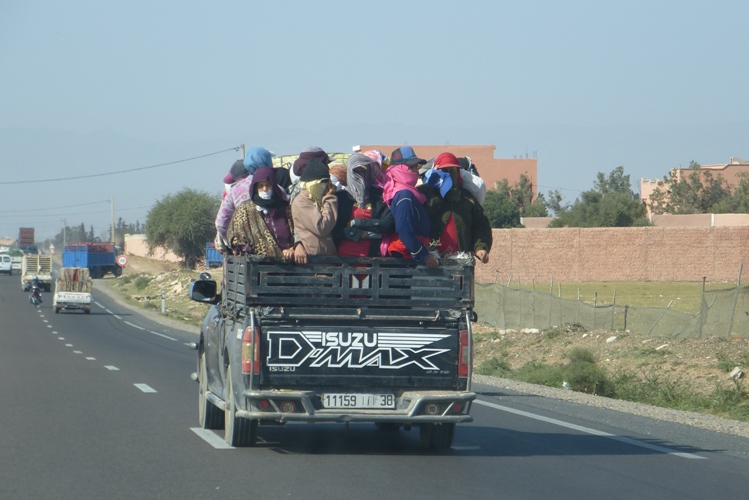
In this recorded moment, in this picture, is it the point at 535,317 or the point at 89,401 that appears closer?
the point at 89,401

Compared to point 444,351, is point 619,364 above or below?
below

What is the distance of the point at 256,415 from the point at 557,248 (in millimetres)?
63699

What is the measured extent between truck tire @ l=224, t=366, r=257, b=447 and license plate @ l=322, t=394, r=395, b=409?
89 cm

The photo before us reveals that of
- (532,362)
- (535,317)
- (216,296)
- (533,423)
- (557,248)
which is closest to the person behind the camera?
(216,296)

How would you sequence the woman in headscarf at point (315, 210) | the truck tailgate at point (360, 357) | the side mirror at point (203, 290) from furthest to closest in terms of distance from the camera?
1. the side mirror at point (203, 290)
2. the woman in headscarf at point (315, 210)
3. the truck tailgate at point (360, 357)

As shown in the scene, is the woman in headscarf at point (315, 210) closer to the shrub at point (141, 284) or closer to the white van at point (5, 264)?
the shrub at point (141, 284)

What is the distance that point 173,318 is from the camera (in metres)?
48.4

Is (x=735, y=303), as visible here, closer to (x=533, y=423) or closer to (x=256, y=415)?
(x=533, y=423)

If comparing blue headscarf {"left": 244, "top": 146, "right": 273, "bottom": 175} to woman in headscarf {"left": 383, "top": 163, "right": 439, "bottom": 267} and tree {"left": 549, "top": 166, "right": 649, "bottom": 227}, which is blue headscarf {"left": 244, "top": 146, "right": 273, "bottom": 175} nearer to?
woman in headscarf {"left": 383, "top": 163, "right": 439, "bottom": 267}

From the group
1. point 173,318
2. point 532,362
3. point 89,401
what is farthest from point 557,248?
point 89,401

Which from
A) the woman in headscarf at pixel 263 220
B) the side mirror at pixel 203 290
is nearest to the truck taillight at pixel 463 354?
the woman in headscarf at pixel 263 220

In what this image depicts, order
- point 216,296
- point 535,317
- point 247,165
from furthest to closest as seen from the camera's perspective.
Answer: point 535,317 → point 216,296 → point 247,165

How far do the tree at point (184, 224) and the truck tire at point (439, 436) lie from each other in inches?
3980

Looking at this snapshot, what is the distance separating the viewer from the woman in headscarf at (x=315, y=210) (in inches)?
353
